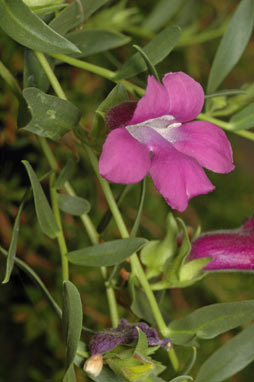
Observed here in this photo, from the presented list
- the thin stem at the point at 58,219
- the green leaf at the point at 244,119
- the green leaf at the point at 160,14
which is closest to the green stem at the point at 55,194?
the thin stem at the point at 58,219

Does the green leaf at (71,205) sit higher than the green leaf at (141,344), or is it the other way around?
the green leaf at (71,205)

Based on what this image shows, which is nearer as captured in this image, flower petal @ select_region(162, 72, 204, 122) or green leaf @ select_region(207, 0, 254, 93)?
flower petal @ select_region(162, 72, 204, 122)

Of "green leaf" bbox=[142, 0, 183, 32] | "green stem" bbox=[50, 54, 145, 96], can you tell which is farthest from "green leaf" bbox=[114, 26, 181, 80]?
"green leaf" bbox=[142, 0, 183, 32]

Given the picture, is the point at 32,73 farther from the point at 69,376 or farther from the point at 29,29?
the point at 69,376

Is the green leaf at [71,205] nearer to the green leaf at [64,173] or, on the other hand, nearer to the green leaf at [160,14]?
the green leaf at [64,173]

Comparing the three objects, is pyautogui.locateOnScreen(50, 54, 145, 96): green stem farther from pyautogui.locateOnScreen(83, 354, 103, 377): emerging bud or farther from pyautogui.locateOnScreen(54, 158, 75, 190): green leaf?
pyautogui.locateOnScreen(83, 354, 103, 377): emerging bud
